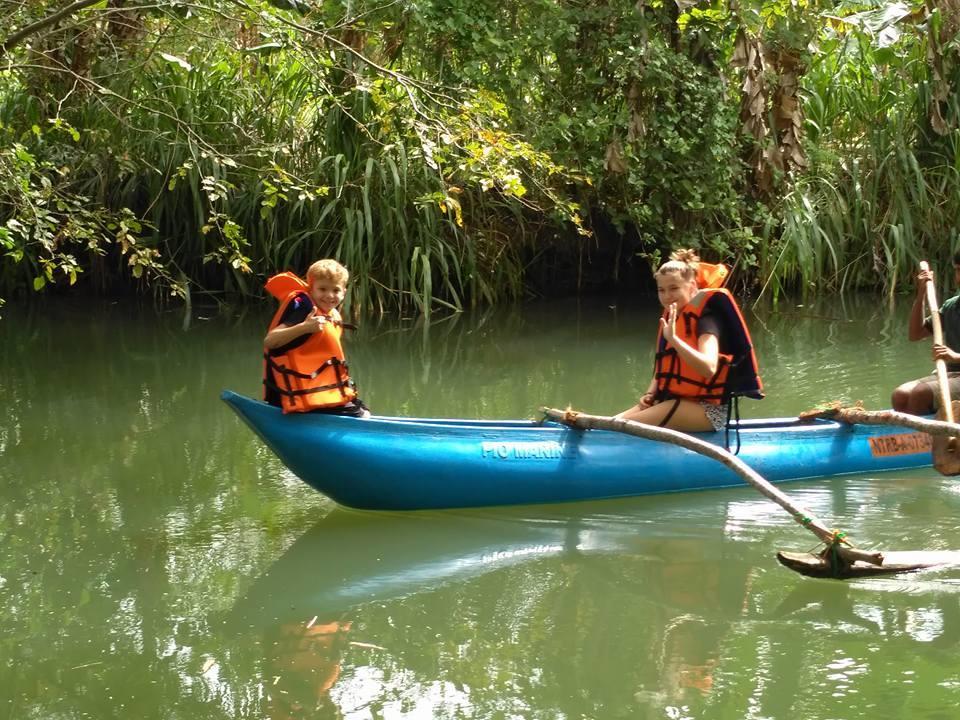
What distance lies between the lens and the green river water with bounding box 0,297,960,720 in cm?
353

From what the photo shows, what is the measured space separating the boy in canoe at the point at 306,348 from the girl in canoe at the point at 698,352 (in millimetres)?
1184

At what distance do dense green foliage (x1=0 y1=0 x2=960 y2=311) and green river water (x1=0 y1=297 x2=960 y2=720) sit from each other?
3148 mm

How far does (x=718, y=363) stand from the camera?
518 cm

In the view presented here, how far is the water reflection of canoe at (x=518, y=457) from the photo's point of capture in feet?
15.8

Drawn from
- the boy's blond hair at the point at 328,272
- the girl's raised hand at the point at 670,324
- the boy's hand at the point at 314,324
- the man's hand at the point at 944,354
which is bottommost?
the man's hand at the point at 944,354

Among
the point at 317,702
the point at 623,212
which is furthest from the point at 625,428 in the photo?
the point at 623,212

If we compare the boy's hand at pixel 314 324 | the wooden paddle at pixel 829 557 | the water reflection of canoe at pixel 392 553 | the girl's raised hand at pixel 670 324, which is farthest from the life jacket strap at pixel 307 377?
the wooden paddle at pixel 829 557

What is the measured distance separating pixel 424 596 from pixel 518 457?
95 centimetres

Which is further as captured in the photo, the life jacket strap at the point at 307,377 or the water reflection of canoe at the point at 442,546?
the life jacket strap at the point at 307,377

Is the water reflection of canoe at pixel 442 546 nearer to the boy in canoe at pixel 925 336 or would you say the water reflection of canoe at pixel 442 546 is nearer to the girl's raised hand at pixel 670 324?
the girl's raised hand at pixel 670 324

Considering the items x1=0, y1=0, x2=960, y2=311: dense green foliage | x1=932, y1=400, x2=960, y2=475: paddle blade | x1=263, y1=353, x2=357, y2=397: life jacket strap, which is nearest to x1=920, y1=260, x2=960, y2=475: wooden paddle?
x1=932, y1=400, x2=960, y2=475: paddle blade

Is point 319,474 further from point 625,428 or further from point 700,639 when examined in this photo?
point 700,639

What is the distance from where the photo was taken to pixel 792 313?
10195mm

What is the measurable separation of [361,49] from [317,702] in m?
7.23
